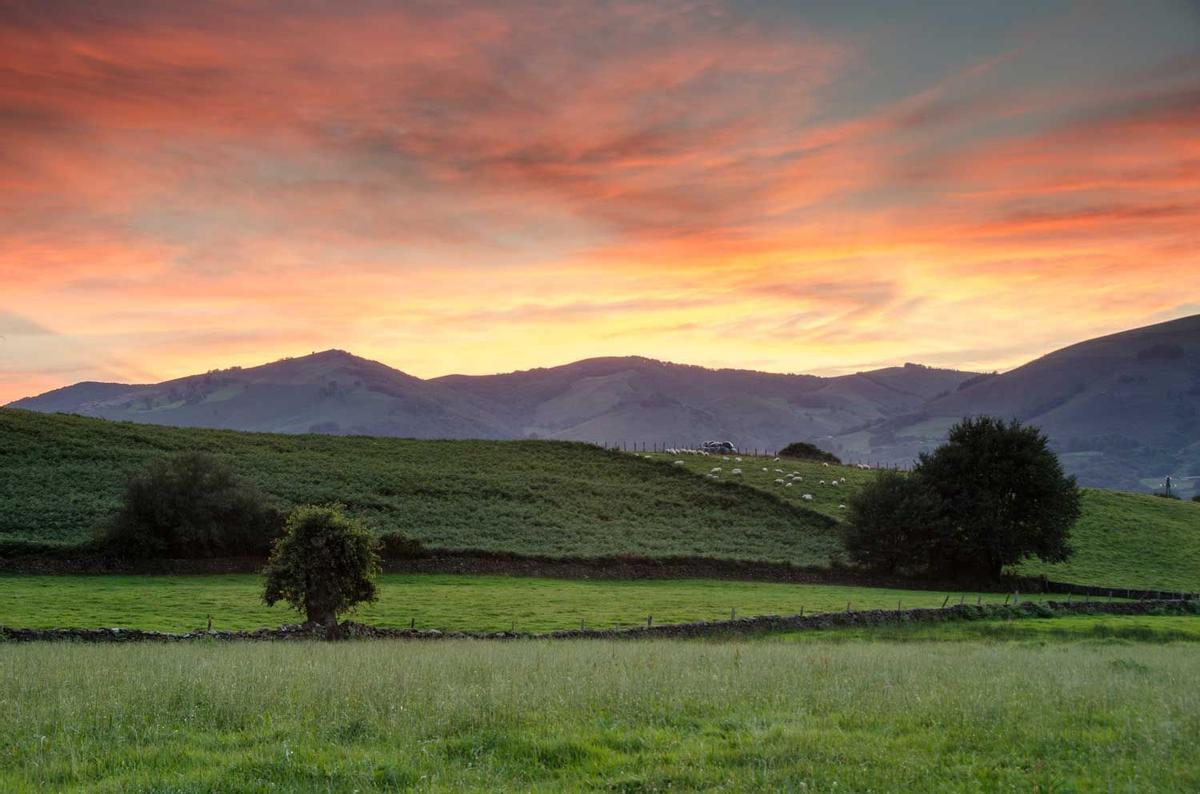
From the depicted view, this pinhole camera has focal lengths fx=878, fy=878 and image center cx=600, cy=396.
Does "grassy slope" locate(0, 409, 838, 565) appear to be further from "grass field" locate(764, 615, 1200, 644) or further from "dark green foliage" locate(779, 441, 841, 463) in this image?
"dark green foliage" locate(779, 441, 841, 463)

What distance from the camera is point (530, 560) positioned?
61250mm

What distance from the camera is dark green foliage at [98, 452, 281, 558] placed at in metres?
54.8

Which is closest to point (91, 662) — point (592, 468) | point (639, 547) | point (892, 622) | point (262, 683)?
point (262, 683)

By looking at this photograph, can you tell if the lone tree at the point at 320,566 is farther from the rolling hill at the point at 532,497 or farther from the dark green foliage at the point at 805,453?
the dark green foliage at the point at 805,453

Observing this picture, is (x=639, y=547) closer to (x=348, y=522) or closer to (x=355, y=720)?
(x=348, y=522)

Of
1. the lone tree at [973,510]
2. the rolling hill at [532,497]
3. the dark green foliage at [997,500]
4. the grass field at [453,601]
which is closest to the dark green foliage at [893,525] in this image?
the lone tree at [973,510]

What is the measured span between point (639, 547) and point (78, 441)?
53.8 m

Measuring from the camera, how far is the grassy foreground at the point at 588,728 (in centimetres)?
959

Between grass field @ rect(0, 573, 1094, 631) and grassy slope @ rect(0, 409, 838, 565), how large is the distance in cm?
733

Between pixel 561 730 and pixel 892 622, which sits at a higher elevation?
pixel 561 730

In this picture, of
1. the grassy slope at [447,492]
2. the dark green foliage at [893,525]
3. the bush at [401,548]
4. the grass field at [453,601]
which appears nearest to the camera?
the grass field at [453,601]

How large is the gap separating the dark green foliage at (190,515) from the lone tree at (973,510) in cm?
4191

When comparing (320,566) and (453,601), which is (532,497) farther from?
(320,566)

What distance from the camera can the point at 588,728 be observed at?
38.2ft
